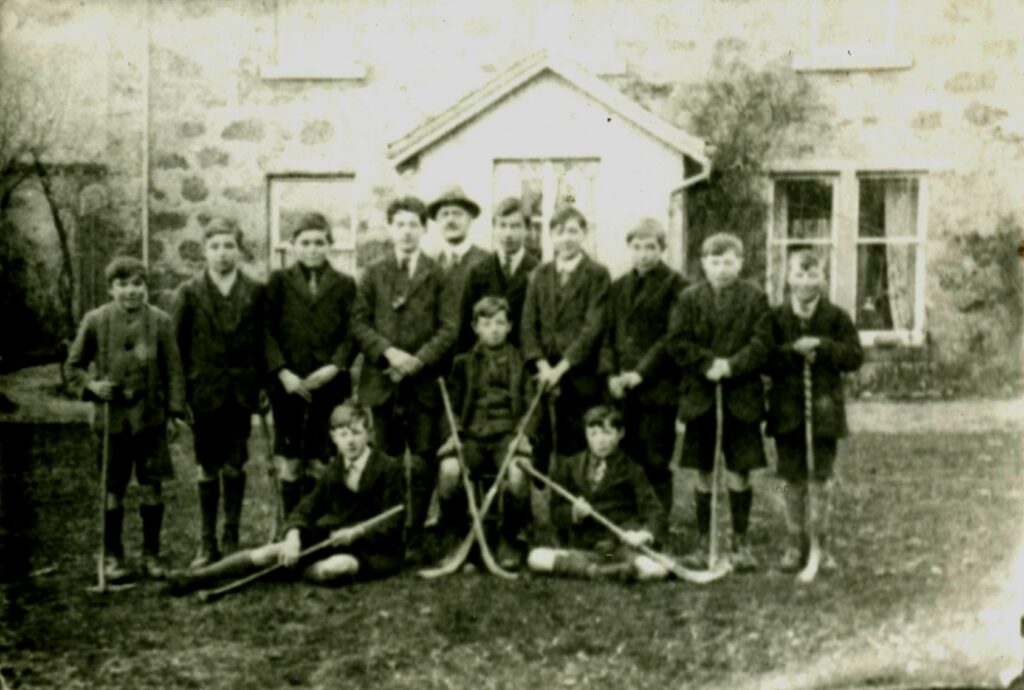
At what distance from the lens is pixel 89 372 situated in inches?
110

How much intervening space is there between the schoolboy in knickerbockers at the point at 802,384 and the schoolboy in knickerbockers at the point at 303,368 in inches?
39.1

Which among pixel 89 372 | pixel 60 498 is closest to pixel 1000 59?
pixel 89 372

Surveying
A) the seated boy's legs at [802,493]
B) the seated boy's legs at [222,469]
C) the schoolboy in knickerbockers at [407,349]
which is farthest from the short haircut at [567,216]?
the seated boy's legs at [222,469]

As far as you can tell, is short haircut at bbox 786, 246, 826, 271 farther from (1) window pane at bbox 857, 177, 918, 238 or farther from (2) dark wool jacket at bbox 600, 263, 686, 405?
(2) dark wool jacket at bbox 600, 263, 686, 405

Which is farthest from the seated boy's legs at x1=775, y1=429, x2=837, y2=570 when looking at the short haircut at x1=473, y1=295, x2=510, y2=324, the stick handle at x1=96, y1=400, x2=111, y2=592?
the stick handle at x1=96, y1=400, x2=111, y2=592

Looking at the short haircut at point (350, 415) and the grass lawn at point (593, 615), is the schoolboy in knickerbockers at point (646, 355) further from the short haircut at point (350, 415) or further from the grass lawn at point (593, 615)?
the short haircut at point (350, 415)

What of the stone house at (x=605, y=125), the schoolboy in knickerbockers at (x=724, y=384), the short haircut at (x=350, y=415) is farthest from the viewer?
the short haircut at (x=350, y=415)

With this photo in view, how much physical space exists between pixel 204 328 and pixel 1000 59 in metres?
1.89

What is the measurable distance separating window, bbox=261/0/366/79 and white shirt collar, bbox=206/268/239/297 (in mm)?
449

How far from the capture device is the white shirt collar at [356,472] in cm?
287

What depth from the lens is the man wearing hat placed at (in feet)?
8.92

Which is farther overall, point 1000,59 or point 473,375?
point 473,375

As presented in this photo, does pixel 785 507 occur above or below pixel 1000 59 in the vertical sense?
below

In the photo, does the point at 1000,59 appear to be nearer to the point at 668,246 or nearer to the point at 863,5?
the point at 863,5
